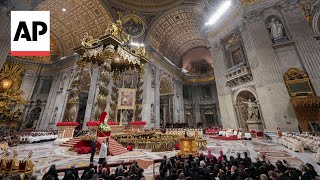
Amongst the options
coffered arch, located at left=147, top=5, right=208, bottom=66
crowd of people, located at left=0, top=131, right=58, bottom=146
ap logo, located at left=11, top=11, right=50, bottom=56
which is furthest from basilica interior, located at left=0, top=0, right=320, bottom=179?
ap logo, located at left=11, top=11, right=50, bottom=56

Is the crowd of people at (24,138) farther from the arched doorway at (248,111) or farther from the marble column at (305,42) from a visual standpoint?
the marble column at (305,42)

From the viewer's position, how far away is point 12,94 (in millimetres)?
16391

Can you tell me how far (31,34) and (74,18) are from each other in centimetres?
1432

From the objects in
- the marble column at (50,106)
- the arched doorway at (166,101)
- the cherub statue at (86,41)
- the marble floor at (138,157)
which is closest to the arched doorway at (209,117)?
the arched doorway at (166,101)

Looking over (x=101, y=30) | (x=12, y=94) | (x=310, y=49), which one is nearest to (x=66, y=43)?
(x=101, y=30)

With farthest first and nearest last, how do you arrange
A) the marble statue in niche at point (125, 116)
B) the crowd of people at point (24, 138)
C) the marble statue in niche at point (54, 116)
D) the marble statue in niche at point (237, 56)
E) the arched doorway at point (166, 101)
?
the arched doorway at point (166, 101) < the marble statue in niche at point (54, 116) < the marble statue in niche at point (125, 116) < the marble statue in niche at point (237, 56) < the crowd of people at point (24, 138)

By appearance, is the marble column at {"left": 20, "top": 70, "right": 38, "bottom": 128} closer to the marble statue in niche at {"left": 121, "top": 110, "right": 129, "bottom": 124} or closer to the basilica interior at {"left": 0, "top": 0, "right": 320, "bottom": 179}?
the basilica interior at {"left": 0, "top": 0, "right": 320, "bottom": 179}

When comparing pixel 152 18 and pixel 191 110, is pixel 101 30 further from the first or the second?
pixel 191 110

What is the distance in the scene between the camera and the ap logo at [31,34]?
5.39m

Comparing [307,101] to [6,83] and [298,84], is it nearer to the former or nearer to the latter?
[298,84]

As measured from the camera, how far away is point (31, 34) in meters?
5.56

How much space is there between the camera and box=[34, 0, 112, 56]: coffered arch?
15453 mm

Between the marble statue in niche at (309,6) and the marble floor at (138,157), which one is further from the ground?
the marble statue in niche at (309,6)

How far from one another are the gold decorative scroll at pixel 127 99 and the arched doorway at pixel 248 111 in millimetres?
9376
